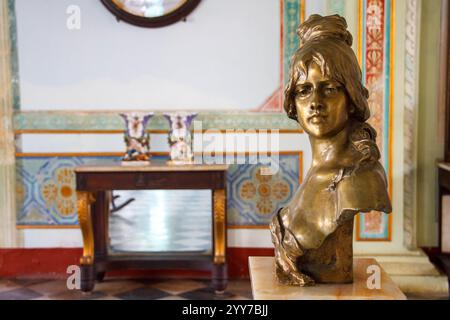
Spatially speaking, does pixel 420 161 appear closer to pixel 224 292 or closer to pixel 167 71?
pixel 224 292

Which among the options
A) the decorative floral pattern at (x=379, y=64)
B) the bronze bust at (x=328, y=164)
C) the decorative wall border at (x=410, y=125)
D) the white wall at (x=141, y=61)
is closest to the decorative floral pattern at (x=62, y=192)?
the white wall at (x=141, y=61)

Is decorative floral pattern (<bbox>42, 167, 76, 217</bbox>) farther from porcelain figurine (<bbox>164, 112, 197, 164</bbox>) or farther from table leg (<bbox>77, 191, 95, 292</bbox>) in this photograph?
porcelain figurine (<bbox>164, 112, 197, 164</bbox>)

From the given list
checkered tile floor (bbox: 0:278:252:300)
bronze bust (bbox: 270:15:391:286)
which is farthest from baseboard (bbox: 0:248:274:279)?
bronze bust (bbox: 270:15:391:286)

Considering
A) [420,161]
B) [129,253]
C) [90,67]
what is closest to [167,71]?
[90,67]

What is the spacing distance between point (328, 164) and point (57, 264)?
3.25 meters

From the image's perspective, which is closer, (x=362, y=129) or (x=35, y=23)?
(x=362, y=129)

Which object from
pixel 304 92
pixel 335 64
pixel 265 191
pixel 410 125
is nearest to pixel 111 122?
pixel 265 191

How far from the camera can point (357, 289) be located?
6.11ft

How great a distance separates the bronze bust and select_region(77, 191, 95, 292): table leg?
2397 mm

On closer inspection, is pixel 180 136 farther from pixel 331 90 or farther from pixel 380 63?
pixel 331 90

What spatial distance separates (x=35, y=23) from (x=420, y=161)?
3.15m

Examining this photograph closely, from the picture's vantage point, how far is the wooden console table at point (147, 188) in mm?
3961

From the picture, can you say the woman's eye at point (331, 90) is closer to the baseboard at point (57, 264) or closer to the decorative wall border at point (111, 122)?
the decorative wall border at point (111, 122)

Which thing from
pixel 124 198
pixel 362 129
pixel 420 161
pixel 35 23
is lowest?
pixel 124 198
